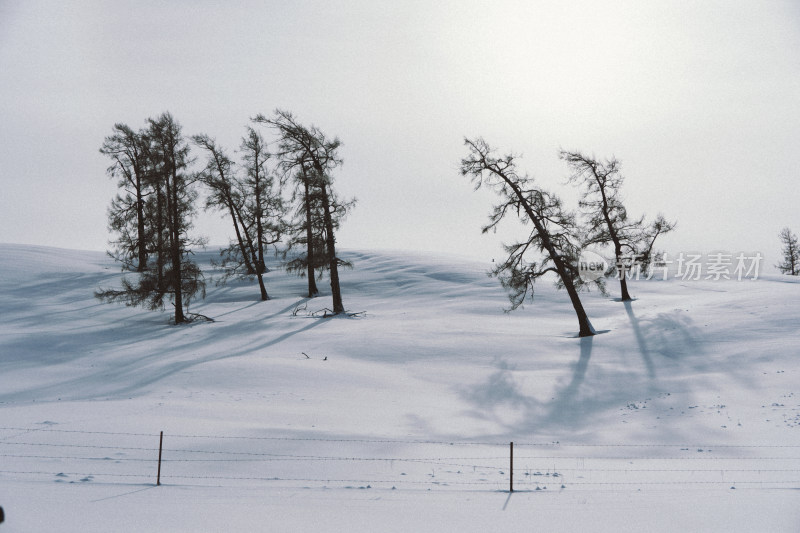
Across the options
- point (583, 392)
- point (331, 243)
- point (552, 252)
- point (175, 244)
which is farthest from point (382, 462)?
point (175, 244)

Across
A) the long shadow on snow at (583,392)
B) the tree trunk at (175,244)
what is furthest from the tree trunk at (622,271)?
the tree trunk at (175,244)

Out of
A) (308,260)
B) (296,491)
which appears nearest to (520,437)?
(296,491)

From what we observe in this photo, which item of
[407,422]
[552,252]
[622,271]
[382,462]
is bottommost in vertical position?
[407,422]

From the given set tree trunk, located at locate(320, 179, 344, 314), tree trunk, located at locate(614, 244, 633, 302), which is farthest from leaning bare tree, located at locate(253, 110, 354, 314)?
tree trunk, located at locate(614, 244, 633, 302)

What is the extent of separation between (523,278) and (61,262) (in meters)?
42.0

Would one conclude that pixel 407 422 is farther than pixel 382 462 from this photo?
Yes

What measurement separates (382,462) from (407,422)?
2629 mm

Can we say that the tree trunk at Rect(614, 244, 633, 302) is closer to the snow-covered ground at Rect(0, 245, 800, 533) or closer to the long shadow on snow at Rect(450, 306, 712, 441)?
the snow-covered ground at Rect(0, 245, 800, 533)

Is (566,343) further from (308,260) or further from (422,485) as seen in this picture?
(308,260)

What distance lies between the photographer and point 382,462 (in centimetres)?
919

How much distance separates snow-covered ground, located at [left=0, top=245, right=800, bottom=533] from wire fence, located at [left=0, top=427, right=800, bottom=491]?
Answer: 54 mm

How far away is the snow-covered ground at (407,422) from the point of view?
6949 millimetres

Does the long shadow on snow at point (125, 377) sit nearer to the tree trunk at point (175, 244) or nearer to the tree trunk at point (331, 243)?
the tree trunk at point (175, 244)

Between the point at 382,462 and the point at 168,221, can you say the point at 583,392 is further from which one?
the point at 168,221
